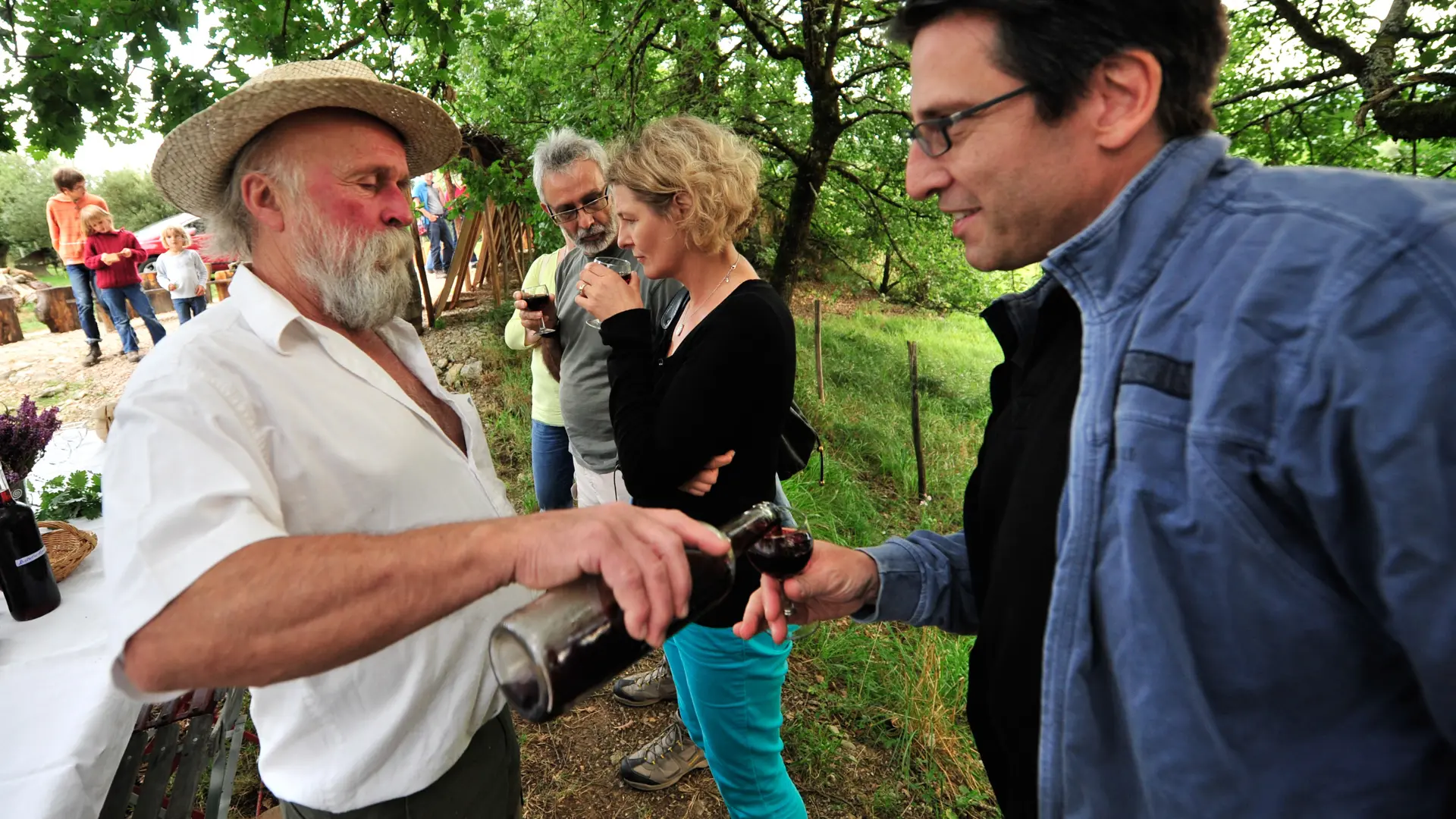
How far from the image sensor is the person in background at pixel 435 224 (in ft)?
35.7

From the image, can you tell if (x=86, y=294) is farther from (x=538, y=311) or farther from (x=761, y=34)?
(x=538, y=311)

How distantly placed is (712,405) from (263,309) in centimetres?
102

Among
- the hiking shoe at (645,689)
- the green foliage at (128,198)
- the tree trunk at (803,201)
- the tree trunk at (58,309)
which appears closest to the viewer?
the hiking shoe at (645,689)

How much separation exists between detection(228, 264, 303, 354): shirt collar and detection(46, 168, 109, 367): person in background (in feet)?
29.8

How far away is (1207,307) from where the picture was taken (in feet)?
2.63

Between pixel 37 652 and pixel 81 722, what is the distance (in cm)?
41

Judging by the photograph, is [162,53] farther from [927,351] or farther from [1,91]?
[927,351]

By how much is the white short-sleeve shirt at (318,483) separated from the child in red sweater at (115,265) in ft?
28.8

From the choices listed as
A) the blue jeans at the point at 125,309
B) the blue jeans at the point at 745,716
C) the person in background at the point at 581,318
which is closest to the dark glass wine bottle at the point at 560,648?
the blue jeans at the point at 745,716

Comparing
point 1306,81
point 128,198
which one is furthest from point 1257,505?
point 128,198

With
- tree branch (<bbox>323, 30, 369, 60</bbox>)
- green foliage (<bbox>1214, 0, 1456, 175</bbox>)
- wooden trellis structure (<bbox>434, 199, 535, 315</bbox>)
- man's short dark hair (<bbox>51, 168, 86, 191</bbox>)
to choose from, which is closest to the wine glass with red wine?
tree branch (<bbox>323, 30, 369, 60</bbox>)

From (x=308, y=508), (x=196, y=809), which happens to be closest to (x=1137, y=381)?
(x=308, y=508)

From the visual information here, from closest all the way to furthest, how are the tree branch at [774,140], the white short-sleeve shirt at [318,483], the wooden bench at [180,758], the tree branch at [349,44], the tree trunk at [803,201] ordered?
the white short-sleeve shirt at [318,483]
the wooden bench at [180,758]
the tree branch at [349,44]
the tree trunk at [803,201]
the tree branch at [774,140]

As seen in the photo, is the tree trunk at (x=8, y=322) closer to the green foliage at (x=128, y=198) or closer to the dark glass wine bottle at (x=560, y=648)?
the dark glass wine bottle at (x=560, y=648)
